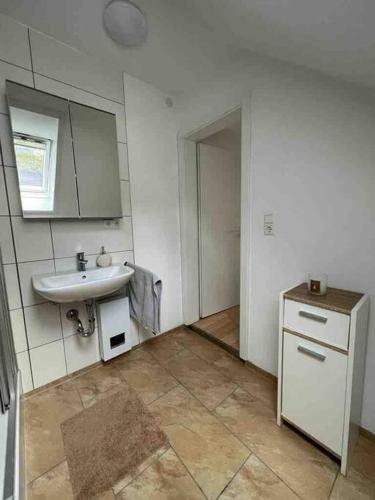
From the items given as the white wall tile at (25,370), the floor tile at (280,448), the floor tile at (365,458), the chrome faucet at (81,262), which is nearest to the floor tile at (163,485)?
the floor tile at (280,448)

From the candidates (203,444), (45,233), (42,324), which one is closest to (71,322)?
(42,324)

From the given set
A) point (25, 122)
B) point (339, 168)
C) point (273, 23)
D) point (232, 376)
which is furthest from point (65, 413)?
point (273, 23)

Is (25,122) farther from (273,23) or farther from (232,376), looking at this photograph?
(232,376)

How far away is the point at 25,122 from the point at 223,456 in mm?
2111

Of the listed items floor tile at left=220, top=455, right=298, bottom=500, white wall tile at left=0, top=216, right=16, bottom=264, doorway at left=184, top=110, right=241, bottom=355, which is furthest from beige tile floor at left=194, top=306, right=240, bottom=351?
white wall tile at left=0, top=216, right=16, bottom=264

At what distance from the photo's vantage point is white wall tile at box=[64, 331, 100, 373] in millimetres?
1525

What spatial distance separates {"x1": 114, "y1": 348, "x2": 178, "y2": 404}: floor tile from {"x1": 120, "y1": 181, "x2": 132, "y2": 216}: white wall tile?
1.22 m

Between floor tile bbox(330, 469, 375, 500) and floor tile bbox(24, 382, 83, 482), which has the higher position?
floor tile bbox(330, 469, 375, 500)

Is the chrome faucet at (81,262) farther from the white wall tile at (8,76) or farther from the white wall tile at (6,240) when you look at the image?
the white wall tile at (8,76)

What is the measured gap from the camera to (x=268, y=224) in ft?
4.44

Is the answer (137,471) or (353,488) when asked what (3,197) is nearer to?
(137,471)

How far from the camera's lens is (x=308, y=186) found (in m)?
1.14

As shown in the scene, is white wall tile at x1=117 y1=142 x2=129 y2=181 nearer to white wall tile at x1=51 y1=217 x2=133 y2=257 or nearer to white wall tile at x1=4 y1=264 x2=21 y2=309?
white wall tile at x1=51 y1=217 x2=133 y2=257

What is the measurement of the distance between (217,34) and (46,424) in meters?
2.49
